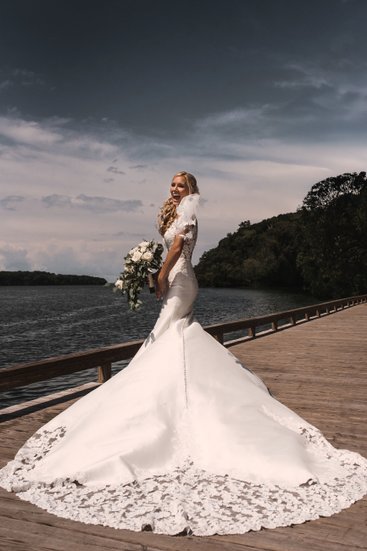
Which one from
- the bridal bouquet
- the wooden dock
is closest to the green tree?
the wooden dock

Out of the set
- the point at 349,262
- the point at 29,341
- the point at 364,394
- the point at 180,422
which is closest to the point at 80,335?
the point at 29,341

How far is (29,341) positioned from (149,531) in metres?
29.6

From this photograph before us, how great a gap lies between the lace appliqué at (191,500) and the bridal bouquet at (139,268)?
1.73 m

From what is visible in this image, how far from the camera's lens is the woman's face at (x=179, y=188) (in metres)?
4.57

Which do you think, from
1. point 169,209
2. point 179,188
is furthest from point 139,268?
point 179,188

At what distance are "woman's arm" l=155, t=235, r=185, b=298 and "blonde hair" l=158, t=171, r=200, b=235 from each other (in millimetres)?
293

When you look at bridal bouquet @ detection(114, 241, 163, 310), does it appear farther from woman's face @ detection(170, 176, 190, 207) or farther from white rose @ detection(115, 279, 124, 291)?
woman's face @ detection(170, 176, 190, 207)

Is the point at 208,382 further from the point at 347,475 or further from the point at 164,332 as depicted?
the point at 347,475

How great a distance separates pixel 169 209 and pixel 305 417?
9.59 feet

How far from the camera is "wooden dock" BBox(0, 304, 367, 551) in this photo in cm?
281

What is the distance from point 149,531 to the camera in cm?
296

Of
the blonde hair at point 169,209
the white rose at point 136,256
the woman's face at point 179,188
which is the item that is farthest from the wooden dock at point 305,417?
the woman's face at point 179,188

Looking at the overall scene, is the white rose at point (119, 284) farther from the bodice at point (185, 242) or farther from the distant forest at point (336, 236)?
the distant forest at point (336, 236)

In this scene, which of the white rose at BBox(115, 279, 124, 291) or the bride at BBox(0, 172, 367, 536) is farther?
the white rose at BBox(115, 279, 124, 291)
